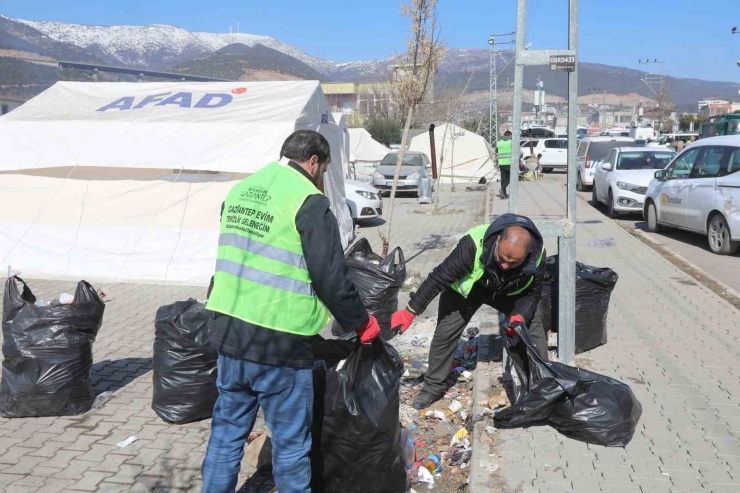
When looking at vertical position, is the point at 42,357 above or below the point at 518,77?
below

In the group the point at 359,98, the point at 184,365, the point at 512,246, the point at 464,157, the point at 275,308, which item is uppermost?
the point at 359,98

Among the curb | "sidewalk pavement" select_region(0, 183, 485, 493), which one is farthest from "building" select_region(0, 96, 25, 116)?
"sidewalk pavement" select_region(0, 183, 485, 493)

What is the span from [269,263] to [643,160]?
49.5ft

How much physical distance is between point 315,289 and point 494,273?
1599 mm

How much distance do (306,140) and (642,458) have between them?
260cm

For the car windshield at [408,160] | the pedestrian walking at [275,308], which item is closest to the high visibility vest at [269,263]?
the pedestrian walking at [275,308]

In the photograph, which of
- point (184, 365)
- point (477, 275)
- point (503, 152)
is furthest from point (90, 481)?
point (503, 152)

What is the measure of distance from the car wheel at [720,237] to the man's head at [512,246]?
7.86 meters

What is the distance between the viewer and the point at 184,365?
15.0 ft

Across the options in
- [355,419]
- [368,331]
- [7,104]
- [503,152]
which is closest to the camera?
[368,331]

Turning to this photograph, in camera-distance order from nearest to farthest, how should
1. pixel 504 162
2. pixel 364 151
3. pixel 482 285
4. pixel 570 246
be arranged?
pixel 482 285 → pixel 570 246 → pixel 504 162 → pixel 364 151

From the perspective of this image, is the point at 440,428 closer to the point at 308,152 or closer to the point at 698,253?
the point at 308,152

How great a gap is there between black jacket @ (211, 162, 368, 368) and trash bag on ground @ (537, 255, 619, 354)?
3.04 metres

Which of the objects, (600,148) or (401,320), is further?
(600,148)
